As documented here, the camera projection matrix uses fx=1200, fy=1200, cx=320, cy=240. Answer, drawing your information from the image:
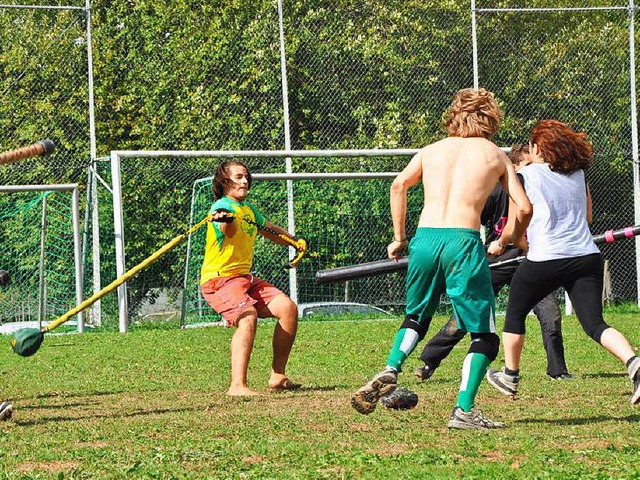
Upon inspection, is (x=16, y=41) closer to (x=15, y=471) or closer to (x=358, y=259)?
(x=358, y=259)

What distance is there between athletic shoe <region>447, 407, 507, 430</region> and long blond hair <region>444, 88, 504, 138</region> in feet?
4.78

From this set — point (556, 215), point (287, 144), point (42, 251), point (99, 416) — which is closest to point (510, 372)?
point (556, 215)

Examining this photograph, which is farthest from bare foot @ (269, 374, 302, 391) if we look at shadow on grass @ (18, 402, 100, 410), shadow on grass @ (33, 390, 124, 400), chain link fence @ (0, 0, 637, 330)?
chain link fence @ (0, 0, 637, 330)

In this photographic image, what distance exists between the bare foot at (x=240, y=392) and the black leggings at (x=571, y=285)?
6.20 ft

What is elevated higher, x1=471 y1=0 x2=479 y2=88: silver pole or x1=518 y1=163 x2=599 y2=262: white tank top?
x1=471 y1=0 x2=479 y2=88: silver pole

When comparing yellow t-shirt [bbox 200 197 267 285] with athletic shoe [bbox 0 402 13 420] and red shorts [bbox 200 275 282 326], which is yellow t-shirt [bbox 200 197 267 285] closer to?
red shorts [bbox 200 275 282 326]

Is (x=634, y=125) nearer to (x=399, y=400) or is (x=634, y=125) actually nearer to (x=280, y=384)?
(x=280, y=384)

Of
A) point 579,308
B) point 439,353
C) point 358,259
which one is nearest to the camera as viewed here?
point 579,308

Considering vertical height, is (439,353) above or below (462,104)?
below

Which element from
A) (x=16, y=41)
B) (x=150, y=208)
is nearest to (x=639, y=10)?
(x=150, y=208)

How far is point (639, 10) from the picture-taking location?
66.2 ft

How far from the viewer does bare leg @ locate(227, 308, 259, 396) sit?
26.9ft

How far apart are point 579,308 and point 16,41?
50.8ft

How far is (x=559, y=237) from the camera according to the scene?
7188 mm
